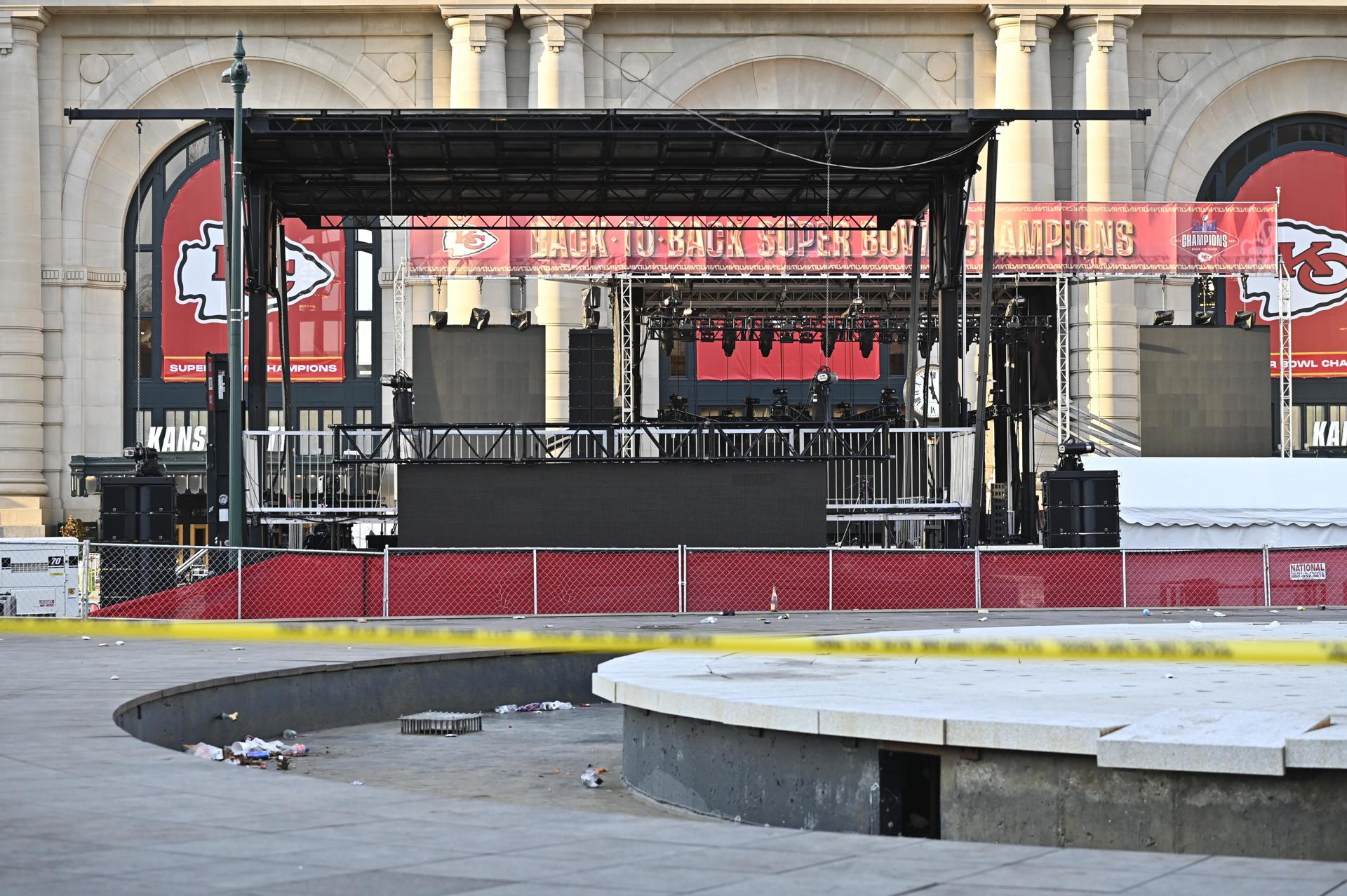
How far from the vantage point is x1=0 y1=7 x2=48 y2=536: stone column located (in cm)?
5197

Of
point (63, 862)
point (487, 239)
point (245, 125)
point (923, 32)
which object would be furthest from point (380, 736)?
point (923, 32)

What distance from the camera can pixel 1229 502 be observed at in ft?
122

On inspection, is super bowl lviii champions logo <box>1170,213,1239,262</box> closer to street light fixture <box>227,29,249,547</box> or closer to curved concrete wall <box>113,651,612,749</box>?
street light fixture <box>227,29,249,547</box>

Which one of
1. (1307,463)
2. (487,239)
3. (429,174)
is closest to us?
(429,174)

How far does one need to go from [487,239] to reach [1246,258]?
19729mm

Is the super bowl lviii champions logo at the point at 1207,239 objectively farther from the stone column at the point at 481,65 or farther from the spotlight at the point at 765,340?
the stone column at the point at 481,65

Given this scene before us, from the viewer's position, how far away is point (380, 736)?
1612 centimetres

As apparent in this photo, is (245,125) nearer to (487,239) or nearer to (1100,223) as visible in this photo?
(487,239)

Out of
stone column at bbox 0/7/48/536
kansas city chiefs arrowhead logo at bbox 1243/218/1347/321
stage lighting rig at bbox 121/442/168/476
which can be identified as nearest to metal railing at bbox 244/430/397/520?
stage lighting rig at bbox 121/442/168/476

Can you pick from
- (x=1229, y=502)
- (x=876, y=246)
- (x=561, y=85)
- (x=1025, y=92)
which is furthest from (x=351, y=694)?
(x=1025, y=92)

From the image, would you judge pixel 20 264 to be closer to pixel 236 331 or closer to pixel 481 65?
pixel 481 65

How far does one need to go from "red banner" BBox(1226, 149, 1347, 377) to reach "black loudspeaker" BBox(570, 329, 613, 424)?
2977cm

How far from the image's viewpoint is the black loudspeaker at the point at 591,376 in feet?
108

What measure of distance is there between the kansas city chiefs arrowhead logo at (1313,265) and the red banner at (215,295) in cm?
3083
